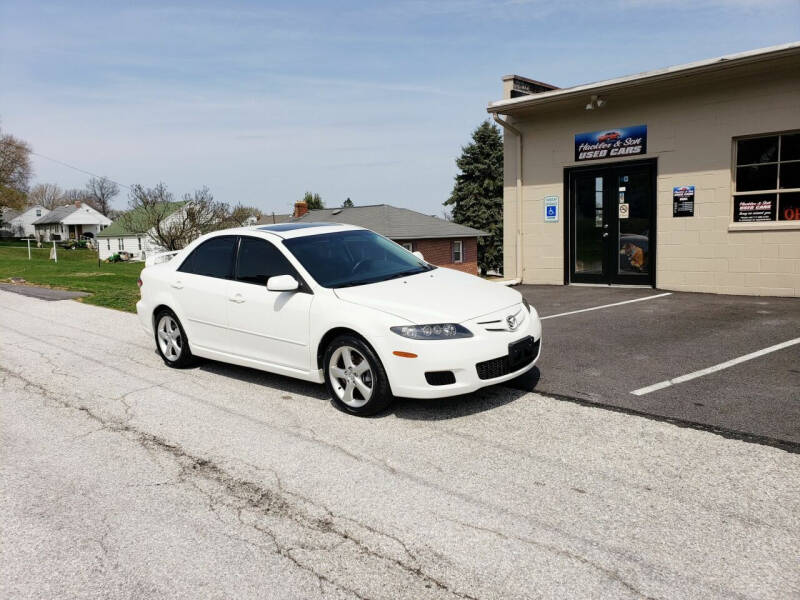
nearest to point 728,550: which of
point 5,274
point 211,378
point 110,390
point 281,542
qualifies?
point 281,542

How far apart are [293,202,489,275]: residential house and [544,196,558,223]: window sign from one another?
2563 centimetres

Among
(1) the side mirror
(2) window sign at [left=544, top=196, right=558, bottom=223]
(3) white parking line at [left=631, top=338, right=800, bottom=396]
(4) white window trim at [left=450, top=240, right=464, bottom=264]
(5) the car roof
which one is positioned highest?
(2) window sign at [left=544, top=196, right=558, bottom=223]

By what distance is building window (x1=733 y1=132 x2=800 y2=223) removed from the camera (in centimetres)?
1046

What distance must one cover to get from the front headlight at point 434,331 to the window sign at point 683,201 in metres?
8.05

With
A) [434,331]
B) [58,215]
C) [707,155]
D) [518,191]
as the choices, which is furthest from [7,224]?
[434,331]

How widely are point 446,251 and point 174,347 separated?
3643 cm

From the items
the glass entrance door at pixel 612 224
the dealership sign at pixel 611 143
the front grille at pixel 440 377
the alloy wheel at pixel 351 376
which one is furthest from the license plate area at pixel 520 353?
the dealership sign at pixel 611 143

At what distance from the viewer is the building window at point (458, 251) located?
4419 centimetres

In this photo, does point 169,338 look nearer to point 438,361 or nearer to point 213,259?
point 213,259

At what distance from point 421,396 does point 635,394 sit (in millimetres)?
1948

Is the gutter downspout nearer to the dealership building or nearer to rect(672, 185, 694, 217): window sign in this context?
the dealership building

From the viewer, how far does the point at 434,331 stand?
5.05m

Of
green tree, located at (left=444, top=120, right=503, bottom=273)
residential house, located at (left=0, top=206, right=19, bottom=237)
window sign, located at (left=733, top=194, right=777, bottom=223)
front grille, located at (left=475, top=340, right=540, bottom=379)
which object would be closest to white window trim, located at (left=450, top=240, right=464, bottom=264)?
green tree, located at (left=444, top=120, right=503, bottom=273)

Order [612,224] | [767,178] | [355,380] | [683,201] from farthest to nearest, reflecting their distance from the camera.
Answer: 1. [612,224]
2. [683,201]
3. [767,178]
4. [355,380]
